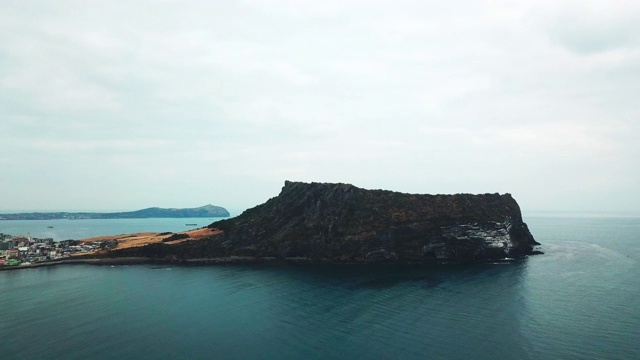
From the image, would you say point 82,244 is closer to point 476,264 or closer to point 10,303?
point 10,303

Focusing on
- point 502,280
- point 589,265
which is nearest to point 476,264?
point 502,280

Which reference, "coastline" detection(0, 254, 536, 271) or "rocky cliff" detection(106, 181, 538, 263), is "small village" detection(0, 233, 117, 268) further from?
"rocky cliff" detection(106, 181, 538, 263)

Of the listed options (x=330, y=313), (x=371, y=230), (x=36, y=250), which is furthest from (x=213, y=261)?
(x=330, y=313)

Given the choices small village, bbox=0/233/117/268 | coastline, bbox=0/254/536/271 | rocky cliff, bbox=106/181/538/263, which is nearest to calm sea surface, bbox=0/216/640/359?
coastline, bbox=0/254/536/271

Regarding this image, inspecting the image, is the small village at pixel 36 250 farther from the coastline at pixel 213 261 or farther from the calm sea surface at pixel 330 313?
the calm sea surface at pixel 330 313

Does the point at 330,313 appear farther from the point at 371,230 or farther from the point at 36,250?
the point at 36,250

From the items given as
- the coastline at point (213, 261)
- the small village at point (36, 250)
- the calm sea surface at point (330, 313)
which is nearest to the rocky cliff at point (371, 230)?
the coastline at point (213, 261)
